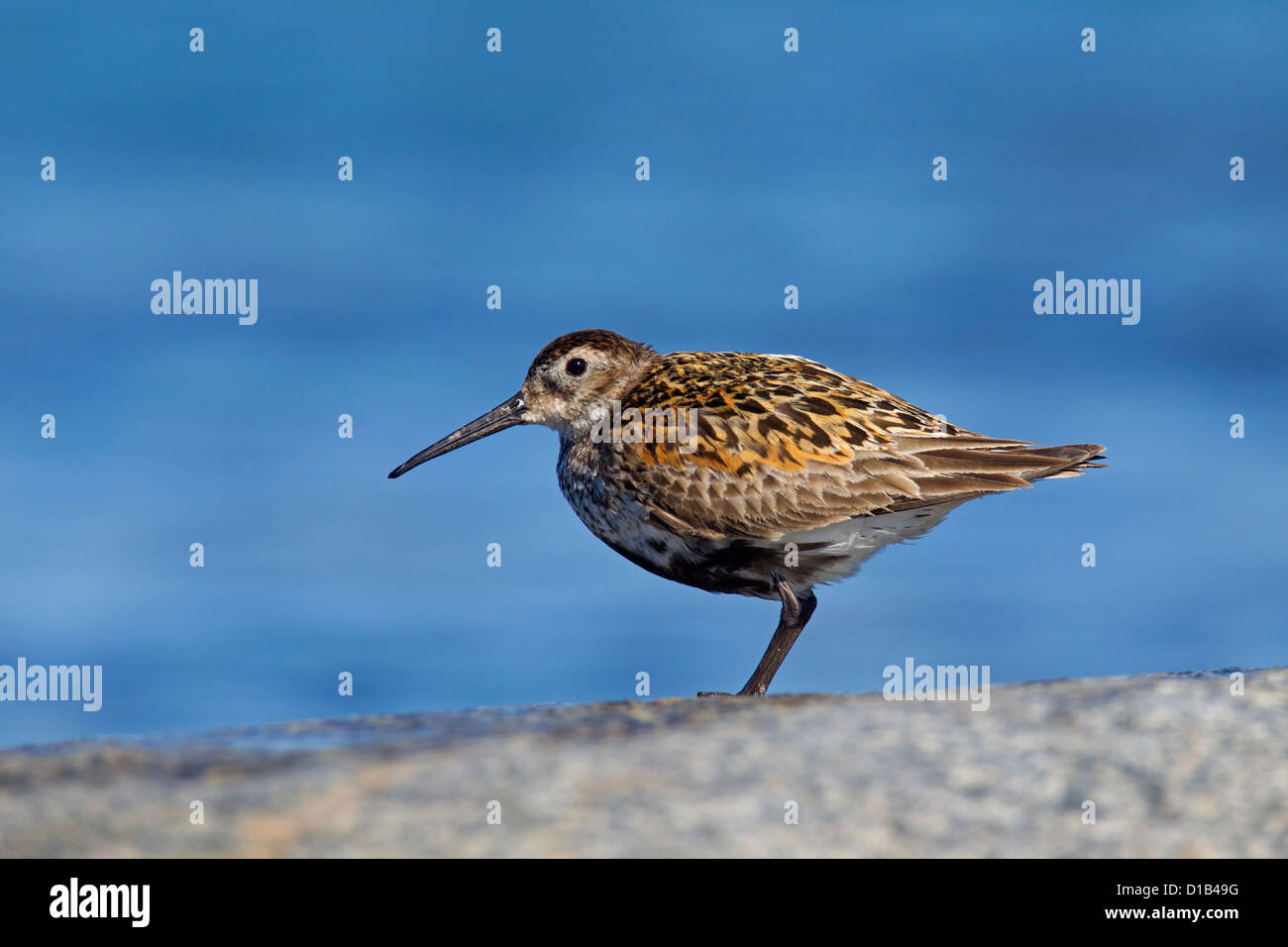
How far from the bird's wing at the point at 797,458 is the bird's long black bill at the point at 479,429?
5.07 feet

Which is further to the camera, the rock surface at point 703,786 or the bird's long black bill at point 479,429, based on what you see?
the bird's long black bill at point 479,429

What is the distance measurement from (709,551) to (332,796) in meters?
4.57

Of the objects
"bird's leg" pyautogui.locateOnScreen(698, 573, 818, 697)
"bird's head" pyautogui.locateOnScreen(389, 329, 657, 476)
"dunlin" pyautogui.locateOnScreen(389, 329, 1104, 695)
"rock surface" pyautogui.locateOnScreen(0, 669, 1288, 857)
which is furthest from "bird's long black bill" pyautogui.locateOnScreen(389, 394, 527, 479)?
"rock surface" pyautogui.locateOnScreen(0, 669, 1288, 857)

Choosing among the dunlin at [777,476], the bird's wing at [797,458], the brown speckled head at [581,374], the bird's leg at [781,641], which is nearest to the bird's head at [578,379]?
the brown speckled head at [581,374]

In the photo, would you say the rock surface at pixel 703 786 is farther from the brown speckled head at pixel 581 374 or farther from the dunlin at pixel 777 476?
the brown speckled head at pixel 581 374

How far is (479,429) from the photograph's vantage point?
11.4 meters

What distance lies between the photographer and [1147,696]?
6352 mm

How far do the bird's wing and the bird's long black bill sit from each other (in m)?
1.54

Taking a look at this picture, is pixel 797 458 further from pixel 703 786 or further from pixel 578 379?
pixel 703 786

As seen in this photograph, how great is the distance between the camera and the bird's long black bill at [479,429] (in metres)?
11.1

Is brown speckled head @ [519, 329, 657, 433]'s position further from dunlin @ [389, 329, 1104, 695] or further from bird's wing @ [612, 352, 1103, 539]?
bird's wing @ [612, 352, 1103, 539]

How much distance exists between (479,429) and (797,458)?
3350 millimetres

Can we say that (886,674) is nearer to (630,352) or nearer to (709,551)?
(709,551)

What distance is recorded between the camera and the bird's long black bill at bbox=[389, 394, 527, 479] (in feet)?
36.6
